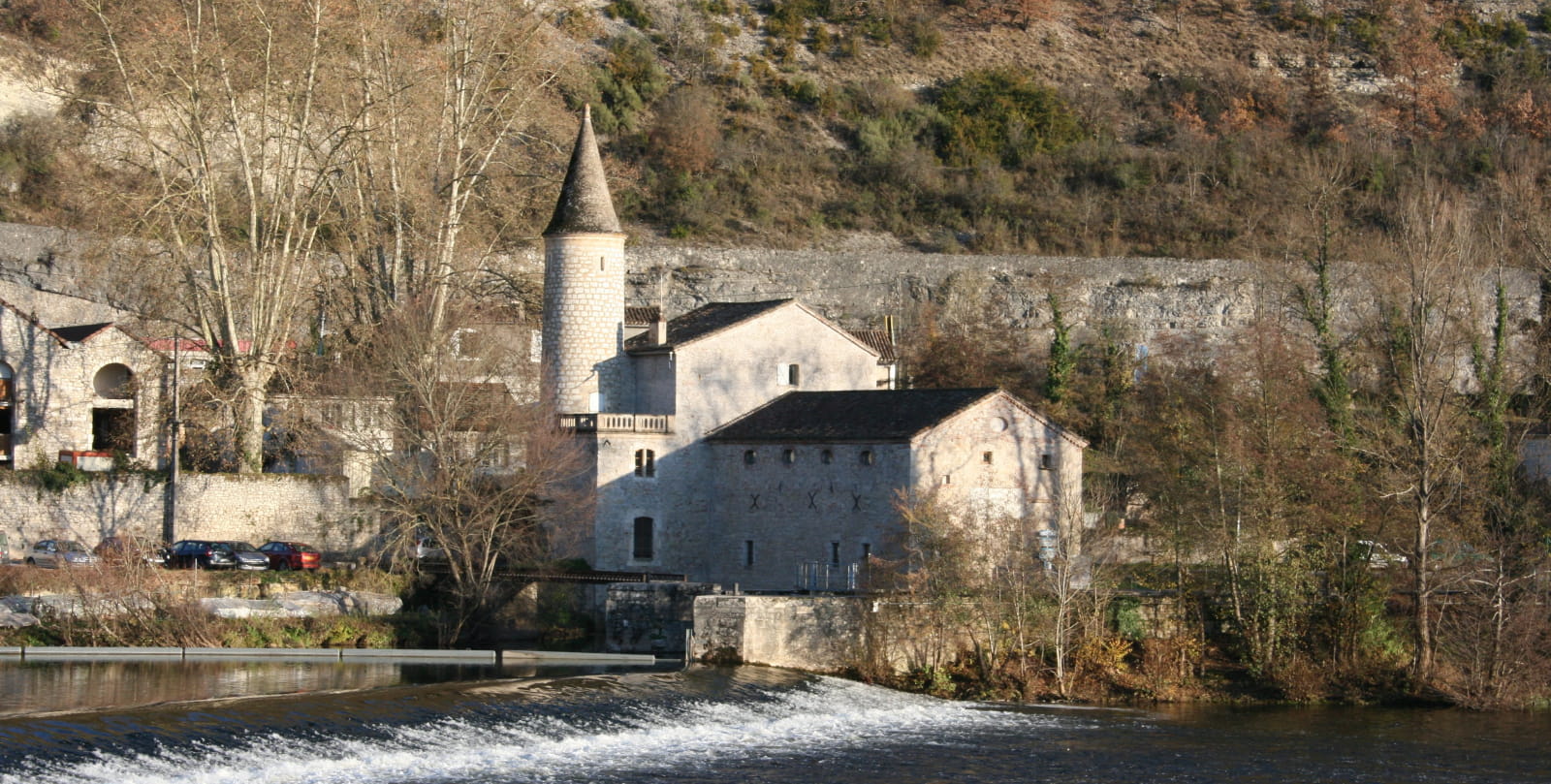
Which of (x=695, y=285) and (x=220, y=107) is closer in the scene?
(x=220, y=107)

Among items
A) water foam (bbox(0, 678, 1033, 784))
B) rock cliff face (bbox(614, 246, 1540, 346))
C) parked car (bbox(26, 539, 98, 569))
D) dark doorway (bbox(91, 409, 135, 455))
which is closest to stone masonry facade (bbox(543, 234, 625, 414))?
dark doorway (bbox(91, 409, 135, 455))

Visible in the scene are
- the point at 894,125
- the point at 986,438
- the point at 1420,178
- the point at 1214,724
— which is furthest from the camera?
the point at 894,125

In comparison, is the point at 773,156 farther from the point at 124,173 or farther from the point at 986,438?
the point at 986,438

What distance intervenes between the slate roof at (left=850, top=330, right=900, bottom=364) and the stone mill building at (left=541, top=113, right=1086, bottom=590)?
26.8 ft

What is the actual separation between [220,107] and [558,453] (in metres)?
13.2

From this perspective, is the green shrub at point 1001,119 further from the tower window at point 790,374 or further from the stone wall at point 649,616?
the stone wall at point 649,616

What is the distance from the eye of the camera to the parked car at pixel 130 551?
115ft

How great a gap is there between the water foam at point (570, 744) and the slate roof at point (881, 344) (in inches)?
880

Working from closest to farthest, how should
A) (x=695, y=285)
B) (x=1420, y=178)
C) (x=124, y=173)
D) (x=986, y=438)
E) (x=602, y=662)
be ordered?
(x=602, y=662) < (x=986, y=438) < (x=124, y=173) < (x=695, y=285) < (x=1420, y=178)

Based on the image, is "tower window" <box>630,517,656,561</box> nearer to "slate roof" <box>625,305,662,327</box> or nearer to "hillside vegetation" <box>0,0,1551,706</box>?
"hillside vegetation" <box>0,0,1551,706</box>

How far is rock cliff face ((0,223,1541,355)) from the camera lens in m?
65.9

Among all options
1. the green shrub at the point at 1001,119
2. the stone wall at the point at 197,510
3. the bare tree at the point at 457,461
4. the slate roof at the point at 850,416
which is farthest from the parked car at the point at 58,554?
the green shrub at the point at 1001,119

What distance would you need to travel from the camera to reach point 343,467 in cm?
4272

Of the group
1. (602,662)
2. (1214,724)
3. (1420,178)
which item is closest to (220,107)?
(602,662)
